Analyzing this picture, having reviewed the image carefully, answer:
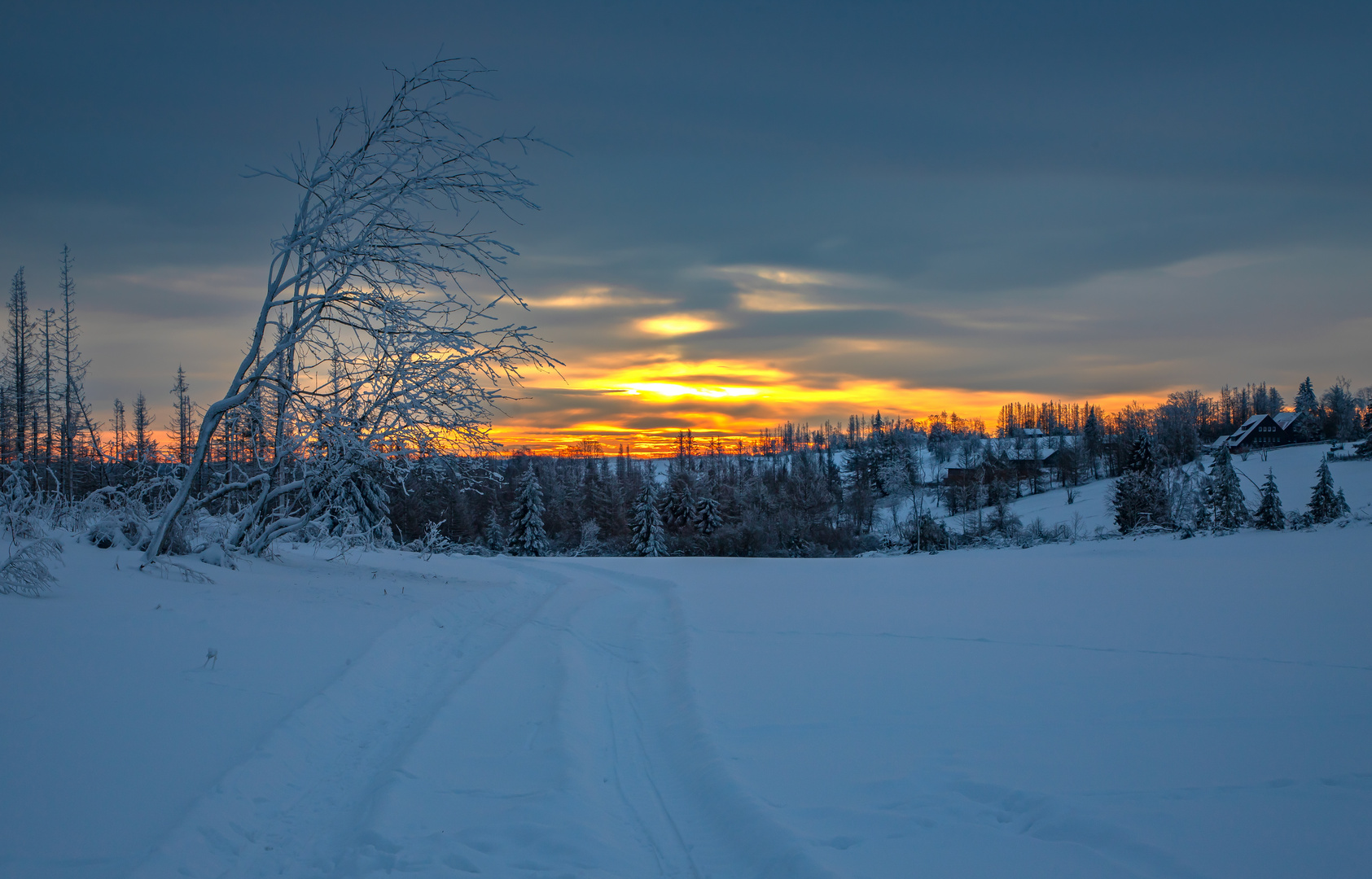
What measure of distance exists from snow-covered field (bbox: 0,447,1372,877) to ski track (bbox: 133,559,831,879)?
26mm

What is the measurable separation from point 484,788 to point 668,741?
1734 mm

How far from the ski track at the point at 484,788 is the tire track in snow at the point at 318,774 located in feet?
0.04

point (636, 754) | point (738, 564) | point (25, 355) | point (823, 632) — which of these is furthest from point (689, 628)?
point (25, 355)

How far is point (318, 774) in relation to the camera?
4.92 m

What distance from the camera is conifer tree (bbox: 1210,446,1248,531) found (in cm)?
2352

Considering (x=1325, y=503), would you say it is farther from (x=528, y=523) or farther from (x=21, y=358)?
(x=21, y=358)

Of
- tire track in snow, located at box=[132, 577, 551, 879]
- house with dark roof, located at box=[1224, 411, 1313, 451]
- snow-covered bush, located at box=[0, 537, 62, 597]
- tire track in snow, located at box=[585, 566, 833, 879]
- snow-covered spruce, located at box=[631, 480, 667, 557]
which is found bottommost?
snow-covered spruce, located at box=[631, 480, 667, 557]

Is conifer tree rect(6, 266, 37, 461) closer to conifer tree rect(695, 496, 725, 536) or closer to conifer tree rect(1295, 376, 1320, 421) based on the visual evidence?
conifer tree rect(695, 496, 725, 536)

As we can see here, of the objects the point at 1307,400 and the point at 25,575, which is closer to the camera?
the point at 25,575

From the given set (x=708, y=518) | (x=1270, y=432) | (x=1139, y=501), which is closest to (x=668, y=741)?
(x=1139, y=501)

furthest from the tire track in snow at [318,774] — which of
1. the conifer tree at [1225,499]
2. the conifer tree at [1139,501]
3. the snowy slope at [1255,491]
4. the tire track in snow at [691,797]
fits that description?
the conifer tree at [1139,501]

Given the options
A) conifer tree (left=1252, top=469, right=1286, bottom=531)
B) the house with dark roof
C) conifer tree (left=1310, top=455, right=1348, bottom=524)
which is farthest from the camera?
the house with dark roof

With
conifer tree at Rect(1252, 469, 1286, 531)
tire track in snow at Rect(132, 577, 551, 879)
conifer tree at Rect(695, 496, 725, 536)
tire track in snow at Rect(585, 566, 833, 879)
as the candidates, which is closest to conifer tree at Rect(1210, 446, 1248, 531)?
conifer tree at Rect(1252, 469, 1286, 531)

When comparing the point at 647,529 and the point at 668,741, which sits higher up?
the point at 668,741
